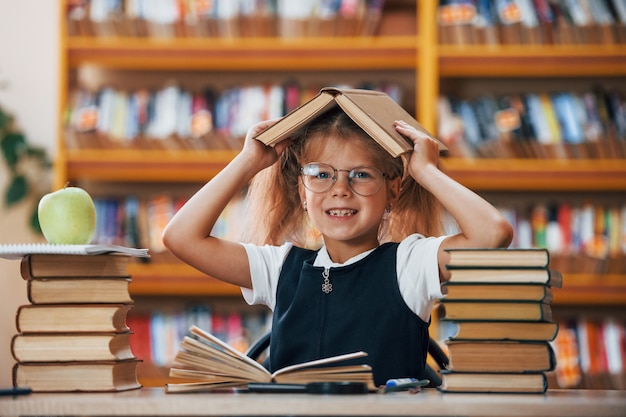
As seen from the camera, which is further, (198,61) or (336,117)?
(198,61)

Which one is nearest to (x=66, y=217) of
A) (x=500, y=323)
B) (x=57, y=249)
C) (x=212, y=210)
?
(x=57, y=249)

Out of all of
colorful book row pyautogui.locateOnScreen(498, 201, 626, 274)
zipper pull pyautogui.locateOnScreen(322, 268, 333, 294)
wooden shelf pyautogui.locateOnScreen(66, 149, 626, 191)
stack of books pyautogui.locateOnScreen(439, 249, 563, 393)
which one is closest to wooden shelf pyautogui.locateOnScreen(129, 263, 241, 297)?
wooden shelf pyautogui.locateOnScreen(66, 149, 626, 191)

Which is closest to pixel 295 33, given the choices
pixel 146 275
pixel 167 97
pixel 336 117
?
pixel 167 97

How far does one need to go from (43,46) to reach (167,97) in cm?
77

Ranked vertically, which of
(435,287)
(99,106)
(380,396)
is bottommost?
(380,396)

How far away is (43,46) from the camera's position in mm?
4371

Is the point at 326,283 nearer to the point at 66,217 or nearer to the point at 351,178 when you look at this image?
the point at 351,178

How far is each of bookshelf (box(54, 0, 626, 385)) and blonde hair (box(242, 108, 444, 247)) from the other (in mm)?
1761

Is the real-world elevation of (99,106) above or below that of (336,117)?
above

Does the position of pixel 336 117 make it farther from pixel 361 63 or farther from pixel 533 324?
pixel 361 63

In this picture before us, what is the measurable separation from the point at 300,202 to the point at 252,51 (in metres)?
1.93

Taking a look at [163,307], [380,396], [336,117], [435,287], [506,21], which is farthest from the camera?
[163,307]

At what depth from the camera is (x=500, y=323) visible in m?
1.45

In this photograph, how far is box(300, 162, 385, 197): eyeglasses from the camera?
73.9 inches
